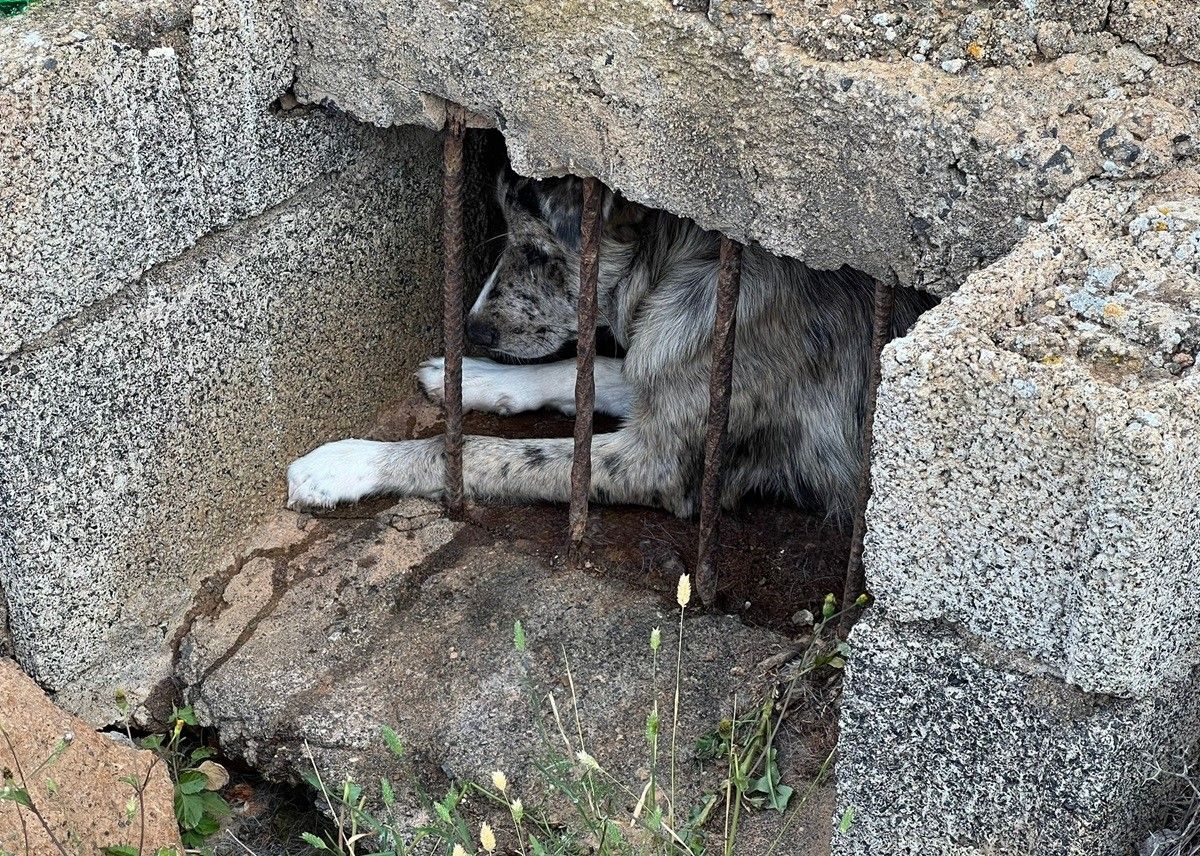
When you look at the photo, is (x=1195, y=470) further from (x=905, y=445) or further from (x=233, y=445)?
(x=233, y=445)

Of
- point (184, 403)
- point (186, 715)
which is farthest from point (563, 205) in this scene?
point (186, 715)

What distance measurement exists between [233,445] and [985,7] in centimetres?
188

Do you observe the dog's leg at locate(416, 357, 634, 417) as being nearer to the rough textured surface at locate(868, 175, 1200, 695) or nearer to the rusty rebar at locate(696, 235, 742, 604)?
the rusty rebar at locate(696, 235, 742, 604)

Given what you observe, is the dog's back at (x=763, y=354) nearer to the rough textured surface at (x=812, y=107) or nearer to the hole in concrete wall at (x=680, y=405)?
the hole in concrete wall at (x=680, y=405)

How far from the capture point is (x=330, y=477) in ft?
11.3

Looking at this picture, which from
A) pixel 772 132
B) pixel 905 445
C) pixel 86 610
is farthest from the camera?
pixel 86 610

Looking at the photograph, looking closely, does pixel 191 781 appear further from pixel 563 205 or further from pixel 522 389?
pixel 563 205

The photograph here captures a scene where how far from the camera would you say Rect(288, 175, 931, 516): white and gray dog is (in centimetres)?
335

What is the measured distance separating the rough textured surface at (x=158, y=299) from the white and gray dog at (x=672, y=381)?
0.25m

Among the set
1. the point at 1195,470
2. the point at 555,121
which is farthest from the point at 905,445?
the point at 555,121

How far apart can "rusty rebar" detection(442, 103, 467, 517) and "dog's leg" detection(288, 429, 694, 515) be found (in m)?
0.12

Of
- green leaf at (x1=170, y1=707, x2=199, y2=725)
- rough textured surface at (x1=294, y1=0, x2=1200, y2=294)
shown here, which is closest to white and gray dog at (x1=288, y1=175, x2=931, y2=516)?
green leaf at (x1=170, y1=707, x2=199, y2=725)

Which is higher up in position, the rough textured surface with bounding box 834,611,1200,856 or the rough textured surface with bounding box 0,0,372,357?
the rough textured surface with bounding box 0,0,372,357

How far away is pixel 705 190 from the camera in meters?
2.63
